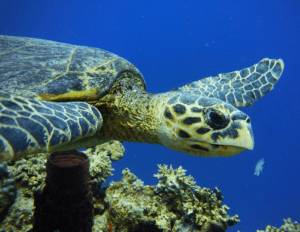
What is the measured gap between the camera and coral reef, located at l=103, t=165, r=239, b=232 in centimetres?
239

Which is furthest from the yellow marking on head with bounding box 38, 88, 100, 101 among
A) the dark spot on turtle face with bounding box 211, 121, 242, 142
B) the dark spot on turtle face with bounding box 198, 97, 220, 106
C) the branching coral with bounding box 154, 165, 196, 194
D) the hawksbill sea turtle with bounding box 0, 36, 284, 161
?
the branching coral with bounding box 154, 165, 196, 194

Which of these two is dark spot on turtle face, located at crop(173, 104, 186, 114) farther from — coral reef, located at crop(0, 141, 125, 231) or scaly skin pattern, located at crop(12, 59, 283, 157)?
coral reef, located at crop(0, 141, 125, 231)

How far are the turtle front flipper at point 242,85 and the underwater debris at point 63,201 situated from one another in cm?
214

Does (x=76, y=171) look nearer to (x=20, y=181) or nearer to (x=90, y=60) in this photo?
(x=20, y=181)

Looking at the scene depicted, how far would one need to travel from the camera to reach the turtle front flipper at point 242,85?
3.03 m

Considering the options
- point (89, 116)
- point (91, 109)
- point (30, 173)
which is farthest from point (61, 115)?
point (30, 173)

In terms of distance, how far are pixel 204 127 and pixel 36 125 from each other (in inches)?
53.8

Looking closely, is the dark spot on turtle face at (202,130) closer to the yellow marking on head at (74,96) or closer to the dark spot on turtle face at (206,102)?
the dark spot on turtle face at (206,102)

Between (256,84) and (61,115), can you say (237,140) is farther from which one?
(256,84)

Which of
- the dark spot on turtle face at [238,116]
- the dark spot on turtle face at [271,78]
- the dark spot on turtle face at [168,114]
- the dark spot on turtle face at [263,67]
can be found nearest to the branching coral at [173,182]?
the dark spot on turtle face at [168,114]

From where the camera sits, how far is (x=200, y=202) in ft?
9.02

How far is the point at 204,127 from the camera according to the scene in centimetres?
179

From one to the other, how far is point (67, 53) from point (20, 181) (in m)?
1.69

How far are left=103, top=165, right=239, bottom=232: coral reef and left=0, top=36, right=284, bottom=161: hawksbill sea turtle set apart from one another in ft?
2.80
